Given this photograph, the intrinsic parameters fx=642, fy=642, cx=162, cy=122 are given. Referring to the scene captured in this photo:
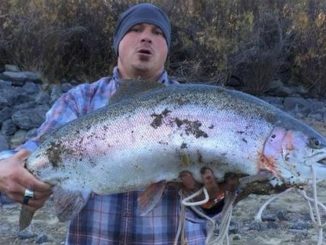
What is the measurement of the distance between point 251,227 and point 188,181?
128 inches

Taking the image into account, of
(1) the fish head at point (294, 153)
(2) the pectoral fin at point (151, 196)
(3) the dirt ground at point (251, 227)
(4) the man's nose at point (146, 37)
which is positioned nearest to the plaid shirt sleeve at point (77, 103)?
(4) the man's nose at point (146, 37)

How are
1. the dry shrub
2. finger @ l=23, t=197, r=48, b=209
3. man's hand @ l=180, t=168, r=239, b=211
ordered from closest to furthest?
man's hand @ l=180, t=168, r=239, b=211
finger @ l=23, t=197, r=48, b=209
the dry shrub

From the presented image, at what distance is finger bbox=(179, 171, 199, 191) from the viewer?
2531 mm

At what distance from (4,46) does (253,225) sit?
7456 millimetres

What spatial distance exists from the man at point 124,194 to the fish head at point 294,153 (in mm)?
254

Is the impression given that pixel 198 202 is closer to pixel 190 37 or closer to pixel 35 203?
pixel 35 203

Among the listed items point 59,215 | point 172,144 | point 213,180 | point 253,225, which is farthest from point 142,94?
point 253,225

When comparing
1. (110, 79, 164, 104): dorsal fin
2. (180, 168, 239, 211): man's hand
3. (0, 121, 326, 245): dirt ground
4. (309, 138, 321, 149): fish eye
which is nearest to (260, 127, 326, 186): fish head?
(309, 138, 321, 149): fish eye

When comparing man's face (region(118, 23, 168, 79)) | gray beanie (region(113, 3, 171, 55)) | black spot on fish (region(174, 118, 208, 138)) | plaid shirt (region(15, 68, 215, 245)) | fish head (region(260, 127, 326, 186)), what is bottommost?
plaid shirt (region(15, 68, 215, 245))

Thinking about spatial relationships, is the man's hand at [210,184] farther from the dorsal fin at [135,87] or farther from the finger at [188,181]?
the dorsal fin at [135,87]

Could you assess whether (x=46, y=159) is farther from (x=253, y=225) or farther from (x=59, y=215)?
(x=253, y=225)

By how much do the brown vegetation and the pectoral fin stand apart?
867 cm

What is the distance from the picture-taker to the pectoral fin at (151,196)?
2.58 metres

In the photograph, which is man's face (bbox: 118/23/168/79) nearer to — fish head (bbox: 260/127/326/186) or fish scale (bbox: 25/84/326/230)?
fish scale (bbox: 25/84/326/230)
